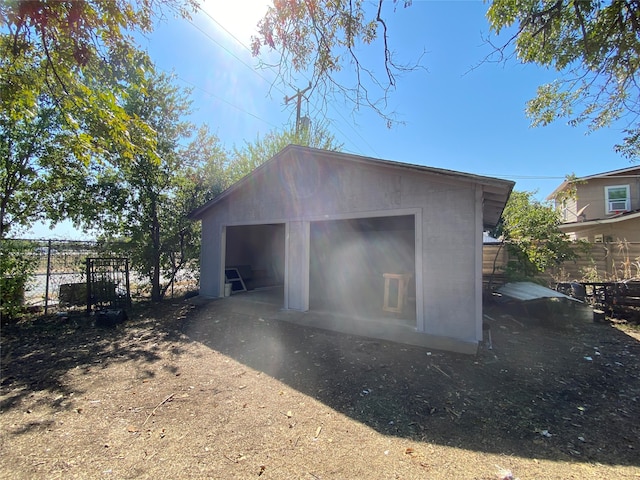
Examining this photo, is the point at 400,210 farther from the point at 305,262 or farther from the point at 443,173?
the point at 305,262

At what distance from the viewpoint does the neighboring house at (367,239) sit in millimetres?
4750

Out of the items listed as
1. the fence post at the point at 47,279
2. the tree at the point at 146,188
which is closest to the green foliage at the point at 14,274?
the fence post at the point at 47,279

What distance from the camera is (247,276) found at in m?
10.4

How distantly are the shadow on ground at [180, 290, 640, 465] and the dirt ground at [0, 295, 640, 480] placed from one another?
19 mm

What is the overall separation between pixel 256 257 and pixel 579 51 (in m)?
10.2

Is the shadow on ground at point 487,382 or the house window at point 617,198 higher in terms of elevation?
the house window at point 617,198

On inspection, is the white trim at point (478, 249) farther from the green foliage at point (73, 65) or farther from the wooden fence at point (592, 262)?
the wooden fence at point (592, 262)

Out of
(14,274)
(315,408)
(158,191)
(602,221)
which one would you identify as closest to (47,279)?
(14,274)

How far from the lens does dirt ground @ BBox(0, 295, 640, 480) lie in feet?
7.21

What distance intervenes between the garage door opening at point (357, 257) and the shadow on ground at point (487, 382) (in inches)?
121

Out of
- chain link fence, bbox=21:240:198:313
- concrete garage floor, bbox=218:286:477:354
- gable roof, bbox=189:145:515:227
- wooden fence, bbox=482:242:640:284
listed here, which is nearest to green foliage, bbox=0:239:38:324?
chain link fence, bbox=21:240:198:313

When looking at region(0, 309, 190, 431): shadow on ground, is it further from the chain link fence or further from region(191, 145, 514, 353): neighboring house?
region(191, 145, 514, 353): neighboring house

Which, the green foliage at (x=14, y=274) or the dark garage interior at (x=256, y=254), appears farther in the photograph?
the dark garage interior at (x=256, y=254)

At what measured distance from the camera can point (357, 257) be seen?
9.81 meters
